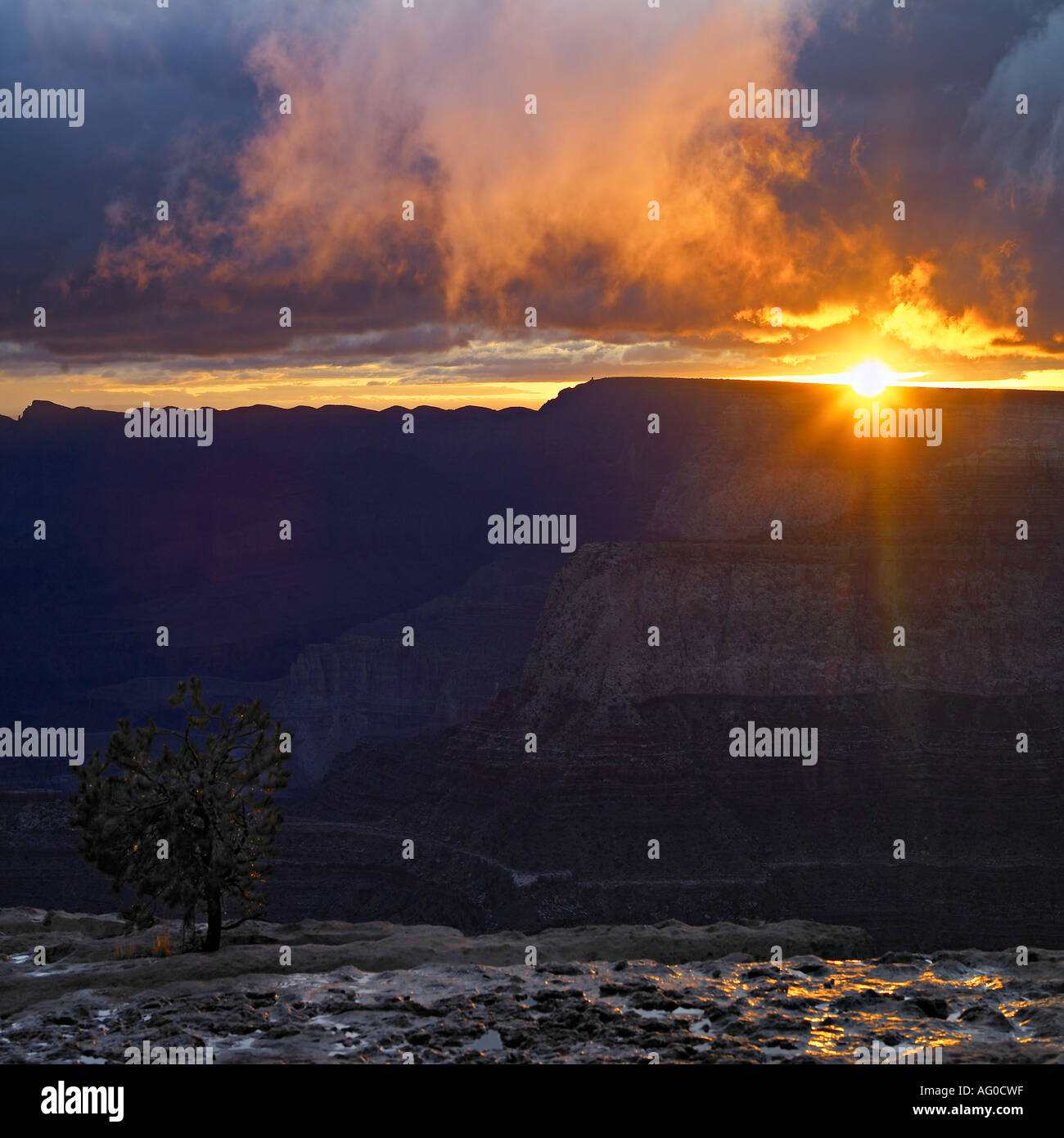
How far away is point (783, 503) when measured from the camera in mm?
102938

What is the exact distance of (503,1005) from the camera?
27703mm

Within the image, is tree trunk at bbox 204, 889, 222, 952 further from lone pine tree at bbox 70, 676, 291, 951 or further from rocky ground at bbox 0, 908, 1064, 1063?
rocky ground at bbox 0, 908, 1064, 1063

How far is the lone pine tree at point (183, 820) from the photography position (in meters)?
36.1

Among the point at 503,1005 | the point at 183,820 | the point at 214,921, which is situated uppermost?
the point at 183,820

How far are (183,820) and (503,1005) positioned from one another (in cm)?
1238

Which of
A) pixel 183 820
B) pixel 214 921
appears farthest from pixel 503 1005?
pixel 183 820

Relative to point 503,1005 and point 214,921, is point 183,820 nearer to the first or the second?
point 214,921

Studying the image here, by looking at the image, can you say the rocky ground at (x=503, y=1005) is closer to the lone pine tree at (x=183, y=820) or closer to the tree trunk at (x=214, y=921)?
the tree trunk at (x=214, y=921)

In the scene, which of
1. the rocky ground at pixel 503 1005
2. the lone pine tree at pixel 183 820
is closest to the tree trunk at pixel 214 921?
the lone pine tree at pixel 183 820

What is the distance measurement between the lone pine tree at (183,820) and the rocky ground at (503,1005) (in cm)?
168

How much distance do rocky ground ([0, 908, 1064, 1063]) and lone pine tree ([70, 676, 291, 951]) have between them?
1679mm

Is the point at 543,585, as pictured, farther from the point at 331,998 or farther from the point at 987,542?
the point at 331,998

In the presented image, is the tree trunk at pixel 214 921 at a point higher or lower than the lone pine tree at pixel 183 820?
lower

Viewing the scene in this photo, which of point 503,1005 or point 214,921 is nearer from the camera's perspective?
point 503,1005
